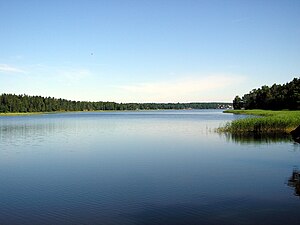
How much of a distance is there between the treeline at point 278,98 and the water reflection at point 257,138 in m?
46.8

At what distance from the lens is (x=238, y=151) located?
98.2 feet

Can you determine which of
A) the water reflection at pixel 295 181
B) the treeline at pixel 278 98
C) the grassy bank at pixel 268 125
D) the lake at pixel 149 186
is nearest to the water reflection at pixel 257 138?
the grassy bank at pixel 268 125

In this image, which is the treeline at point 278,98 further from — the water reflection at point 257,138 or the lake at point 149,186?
the lake at point 149,186

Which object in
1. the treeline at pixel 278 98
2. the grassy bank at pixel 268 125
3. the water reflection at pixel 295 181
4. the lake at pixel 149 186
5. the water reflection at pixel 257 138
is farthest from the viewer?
the treeline at pixel 278 98

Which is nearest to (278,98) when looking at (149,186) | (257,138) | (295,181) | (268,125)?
(268,125)

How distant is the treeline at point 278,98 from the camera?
86.9 m

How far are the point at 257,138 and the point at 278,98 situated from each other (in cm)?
6525

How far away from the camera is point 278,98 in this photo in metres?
98.7

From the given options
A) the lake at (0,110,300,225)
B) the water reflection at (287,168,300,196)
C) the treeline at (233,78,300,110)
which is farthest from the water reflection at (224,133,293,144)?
the treeline at (233,78,300,110)

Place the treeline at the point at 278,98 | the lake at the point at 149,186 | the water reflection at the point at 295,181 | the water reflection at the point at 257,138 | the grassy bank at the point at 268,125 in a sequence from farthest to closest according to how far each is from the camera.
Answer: the treeline at the point at 278,98
the grassy bank at the point at 268,125
the water reflection at the point at 257,138
the water reflection at the point at 295,181
the lake at the point at 149,186

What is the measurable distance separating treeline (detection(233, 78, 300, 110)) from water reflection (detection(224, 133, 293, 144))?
46.8m

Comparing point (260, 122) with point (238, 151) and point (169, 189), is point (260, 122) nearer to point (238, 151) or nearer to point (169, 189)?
point (238, 151)

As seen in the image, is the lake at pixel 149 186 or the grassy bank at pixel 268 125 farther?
the grassy bank at pixel 268 125

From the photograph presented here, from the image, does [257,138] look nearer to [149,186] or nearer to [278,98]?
[149,186]
